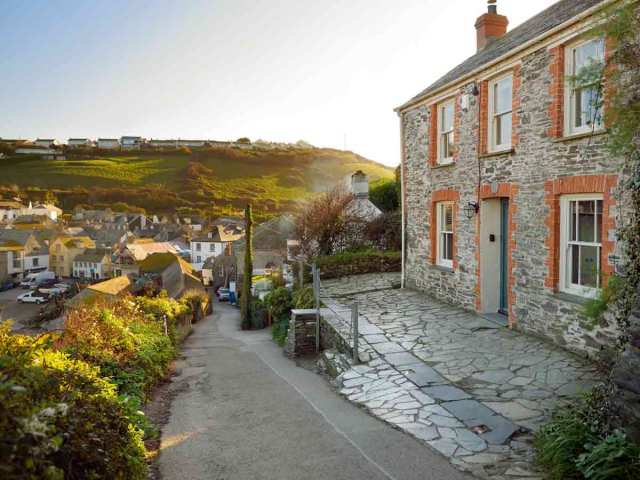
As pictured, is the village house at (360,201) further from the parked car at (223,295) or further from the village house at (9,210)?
the village house at (9,210)

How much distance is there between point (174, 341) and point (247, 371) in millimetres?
5858

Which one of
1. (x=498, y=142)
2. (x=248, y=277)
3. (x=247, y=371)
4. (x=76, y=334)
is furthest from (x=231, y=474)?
(x=248, y=277)

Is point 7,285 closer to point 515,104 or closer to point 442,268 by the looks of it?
point 442,268

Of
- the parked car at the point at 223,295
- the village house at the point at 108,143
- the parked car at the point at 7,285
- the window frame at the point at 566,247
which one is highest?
the village house at the point at 108,143

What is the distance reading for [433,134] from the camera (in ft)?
46.2

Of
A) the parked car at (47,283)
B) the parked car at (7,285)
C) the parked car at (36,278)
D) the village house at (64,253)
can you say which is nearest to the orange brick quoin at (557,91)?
the parked car at (47,283)

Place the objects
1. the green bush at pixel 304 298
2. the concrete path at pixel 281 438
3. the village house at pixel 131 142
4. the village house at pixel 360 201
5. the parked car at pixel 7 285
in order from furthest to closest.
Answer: the village house at pixel 131 142 < the parked car at pixel 7 285 < the village house at pixel 360 201 < the green bush at pixel 304 298 < the concrete path at pixel 281 438

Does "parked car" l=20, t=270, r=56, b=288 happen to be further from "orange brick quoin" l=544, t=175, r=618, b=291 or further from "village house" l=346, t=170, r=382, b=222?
"orange brick quoin" l=544, t=175, r=618, b=291

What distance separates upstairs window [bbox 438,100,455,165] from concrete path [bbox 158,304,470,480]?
267 inches

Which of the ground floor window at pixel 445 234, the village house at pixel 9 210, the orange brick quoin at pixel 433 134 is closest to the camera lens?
the ground floor window at pixel 445 234

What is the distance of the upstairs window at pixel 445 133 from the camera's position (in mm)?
13421

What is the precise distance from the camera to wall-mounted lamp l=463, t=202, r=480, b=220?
12.1m

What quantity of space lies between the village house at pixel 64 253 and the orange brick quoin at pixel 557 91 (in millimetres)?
74548

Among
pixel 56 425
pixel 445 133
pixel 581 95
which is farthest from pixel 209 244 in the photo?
pixel 56 425
